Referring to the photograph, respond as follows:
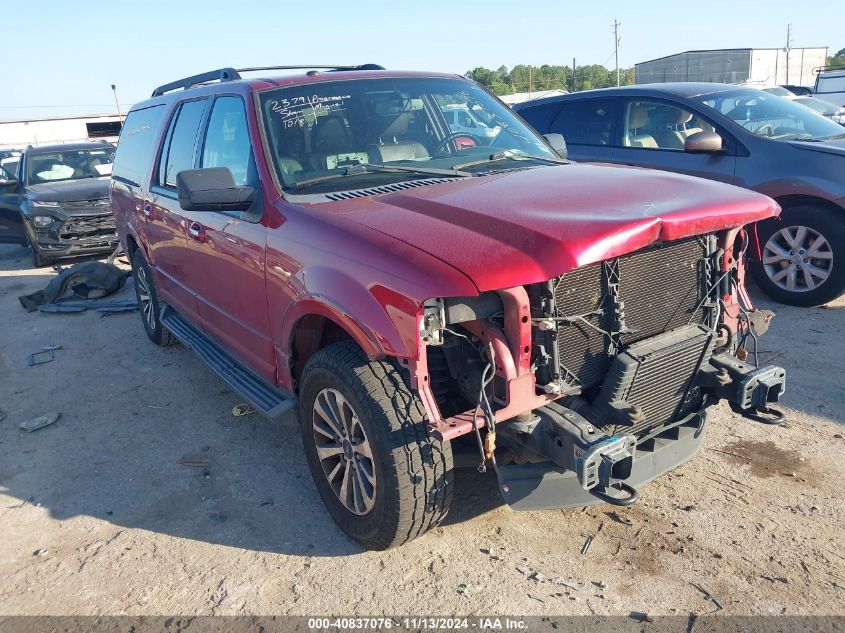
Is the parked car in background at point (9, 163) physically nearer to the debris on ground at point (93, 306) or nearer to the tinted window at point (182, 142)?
the debris on ground at point (93, 306)

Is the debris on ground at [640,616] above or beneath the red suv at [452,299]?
beneath

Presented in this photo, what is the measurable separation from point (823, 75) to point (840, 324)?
62.0ft

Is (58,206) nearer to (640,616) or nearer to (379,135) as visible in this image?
(379,135)

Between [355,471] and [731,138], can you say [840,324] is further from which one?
[355,471]

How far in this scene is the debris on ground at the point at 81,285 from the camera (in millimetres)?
8117

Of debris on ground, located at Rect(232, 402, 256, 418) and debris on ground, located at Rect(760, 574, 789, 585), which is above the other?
debris on ground, located at Rect(232, 402, 256, 418)

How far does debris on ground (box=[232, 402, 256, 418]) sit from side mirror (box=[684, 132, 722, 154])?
4.24 m

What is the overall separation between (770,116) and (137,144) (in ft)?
18.9

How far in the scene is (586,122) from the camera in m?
7.14

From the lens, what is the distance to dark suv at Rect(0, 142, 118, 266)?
33.0 feet

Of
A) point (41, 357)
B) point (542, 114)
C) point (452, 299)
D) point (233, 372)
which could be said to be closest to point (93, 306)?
A: point (41, 357)

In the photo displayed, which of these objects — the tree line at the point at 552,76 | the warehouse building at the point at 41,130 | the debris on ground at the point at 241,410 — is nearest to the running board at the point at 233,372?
the debris on ground at the point at 241,410

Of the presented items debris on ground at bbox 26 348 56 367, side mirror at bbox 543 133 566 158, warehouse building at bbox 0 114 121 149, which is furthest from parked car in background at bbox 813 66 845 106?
warehouse building at bbox 0 114 121 149

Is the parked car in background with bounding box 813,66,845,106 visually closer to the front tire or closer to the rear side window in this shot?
the rear side window
